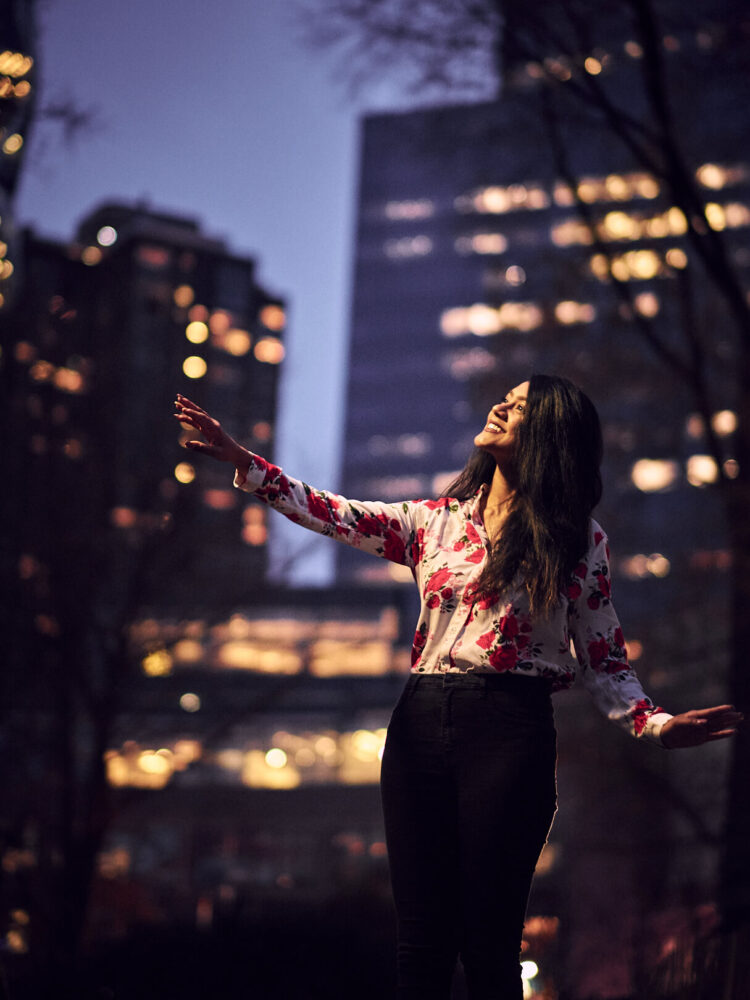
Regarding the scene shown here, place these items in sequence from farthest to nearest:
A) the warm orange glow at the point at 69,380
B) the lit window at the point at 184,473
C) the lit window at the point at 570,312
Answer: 1. the lit window at the point at 184,473
2. the warm orange glow at the point at 69,380
3. the lit window at the point at 570,312

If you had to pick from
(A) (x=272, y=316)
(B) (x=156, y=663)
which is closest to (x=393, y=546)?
(B) (x=156, y=663)

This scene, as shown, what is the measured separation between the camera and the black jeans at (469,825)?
240 cm

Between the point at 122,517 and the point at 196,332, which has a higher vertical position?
the point at 196,332

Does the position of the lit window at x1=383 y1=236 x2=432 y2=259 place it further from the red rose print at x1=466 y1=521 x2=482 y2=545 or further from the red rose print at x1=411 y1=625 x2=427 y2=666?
the red rose print at x1=411 y1=625 x2=427 y2=666

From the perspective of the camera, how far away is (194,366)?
17.0m

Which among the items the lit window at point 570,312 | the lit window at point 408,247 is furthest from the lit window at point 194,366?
the lit window at point 408,247

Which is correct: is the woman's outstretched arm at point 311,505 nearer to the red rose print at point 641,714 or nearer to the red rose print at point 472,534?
the red rose print at point 472,534

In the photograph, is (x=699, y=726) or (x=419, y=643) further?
(x=419, y=643)

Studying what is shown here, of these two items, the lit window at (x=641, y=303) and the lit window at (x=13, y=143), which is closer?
the lit window at (x=13, y=143)

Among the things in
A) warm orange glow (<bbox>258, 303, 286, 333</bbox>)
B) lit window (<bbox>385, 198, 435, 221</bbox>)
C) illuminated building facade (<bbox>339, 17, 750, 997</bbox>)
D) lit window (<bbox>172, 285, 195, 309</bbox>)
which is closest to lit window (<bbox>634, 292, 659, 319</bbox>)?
illuminated building facade (<bbox>339, 17, 750, 997</bbox>)

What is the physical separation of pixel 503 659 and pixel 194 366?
1511 centimetres

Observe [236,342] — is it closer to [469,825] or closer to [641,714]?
[641,714]

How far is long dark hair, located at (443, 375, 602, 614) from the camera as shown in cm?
259

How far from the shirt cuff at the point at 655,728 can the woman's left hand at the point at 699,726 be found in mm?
16
